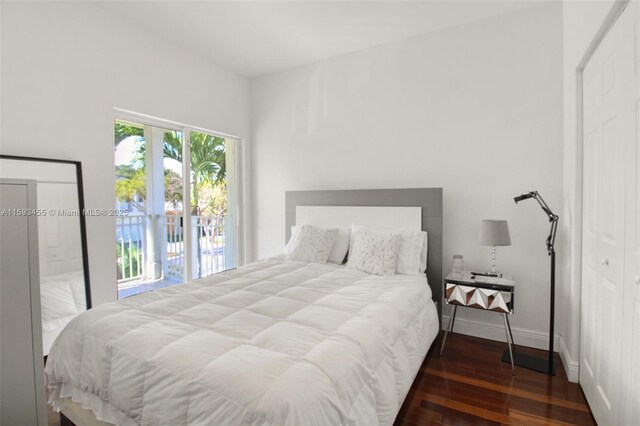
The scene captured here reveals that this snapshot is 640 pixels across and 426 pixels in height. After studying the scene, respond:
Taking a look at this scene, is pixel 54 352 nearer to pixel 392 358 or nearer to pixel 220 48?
pixel 392 358

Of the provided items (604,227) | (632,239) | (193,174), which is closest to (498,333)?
(604,227)

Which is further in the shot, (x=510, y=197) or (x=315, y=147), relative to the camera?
(x=315, y=147)

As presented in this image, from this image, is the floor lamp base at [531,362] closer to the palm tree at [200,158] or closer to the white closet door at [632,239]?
the white closet door at [632,239]

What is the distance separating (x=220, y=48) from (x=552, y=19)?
319cm

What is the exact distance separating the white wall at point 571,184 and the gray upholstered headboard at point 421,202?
948 mm

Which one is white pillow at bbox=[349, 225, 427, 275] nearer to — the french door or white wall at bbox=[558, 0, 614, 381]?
white wall at bbox=[558, 0, 614, 381]

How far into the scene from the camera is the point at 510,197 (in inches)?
114

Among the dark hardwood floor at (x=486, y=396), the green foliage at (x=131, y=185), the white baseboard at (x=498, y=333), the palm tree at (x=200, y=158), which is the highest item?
the palm tree at (x=200, y=158)

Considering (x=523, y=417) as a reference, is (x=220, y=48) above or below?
above

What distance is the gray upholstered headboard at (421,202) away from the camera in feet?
10.0

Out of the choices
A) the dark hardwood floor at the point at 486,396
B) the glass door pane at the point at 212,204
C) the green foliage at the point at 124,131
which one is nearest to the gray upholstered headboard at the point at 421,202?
the dark hardwood floor at the point at 486,396

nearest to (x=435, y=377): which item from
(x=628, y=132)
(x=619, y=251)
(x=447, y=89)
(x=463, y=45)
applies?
(x=619, y=251)

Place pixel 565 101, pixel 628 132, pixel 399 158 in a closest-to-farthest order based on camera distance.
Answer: pixel 628 132
pixel 565 101
pixel 399 158

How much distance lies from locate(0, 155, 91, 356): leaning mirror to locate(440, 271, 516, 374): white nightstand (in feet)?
10.1
